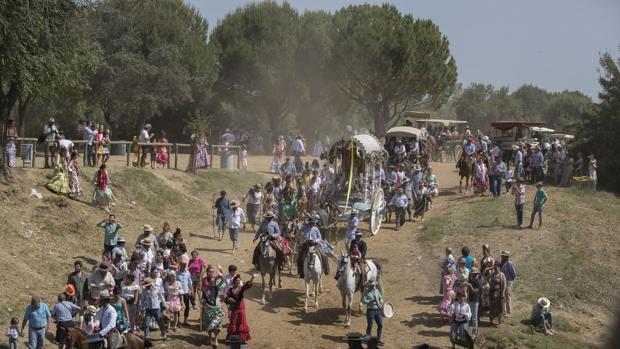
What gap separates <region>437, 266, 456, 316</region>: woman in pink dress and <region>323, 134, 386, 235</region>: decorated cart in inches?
240

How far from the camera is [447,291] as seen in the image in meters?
18.3

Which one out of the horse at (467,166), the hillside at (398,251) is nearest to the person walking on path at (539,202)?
the hillside at (398,251)

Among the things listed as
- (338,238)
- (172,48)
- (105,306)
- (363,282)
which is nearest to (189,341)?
(105,306)

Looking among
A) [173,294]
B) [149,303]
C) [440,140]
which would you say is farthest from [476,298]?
[440,140]

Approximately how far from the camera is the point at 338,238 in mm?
25609

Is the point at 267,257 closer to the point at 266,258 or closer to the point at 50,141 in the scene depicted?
the point at 266,258

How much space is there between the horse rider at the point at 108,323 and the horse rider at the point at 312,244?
18.3ft

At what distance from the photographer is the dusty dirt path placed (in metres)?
16.6

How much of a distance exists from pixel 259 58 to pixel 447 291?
1696 inches

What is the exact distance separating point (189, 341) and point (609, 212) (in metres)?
19.6

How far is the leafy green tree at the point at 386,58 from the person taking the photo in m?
54.7

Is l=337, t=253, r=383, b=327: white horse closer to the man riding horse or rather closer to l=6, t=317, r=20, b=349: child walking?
the man riding horse

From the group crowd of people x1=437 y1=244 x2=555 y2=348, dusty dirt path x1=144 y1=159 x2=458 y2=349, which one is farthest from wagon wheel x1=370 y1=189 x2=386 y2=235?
crowd of people x1=437 y1=244 x2=555 y2=348

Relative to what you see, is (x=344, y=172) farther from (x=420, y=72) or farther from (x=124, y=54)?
(x=420, y=72)
